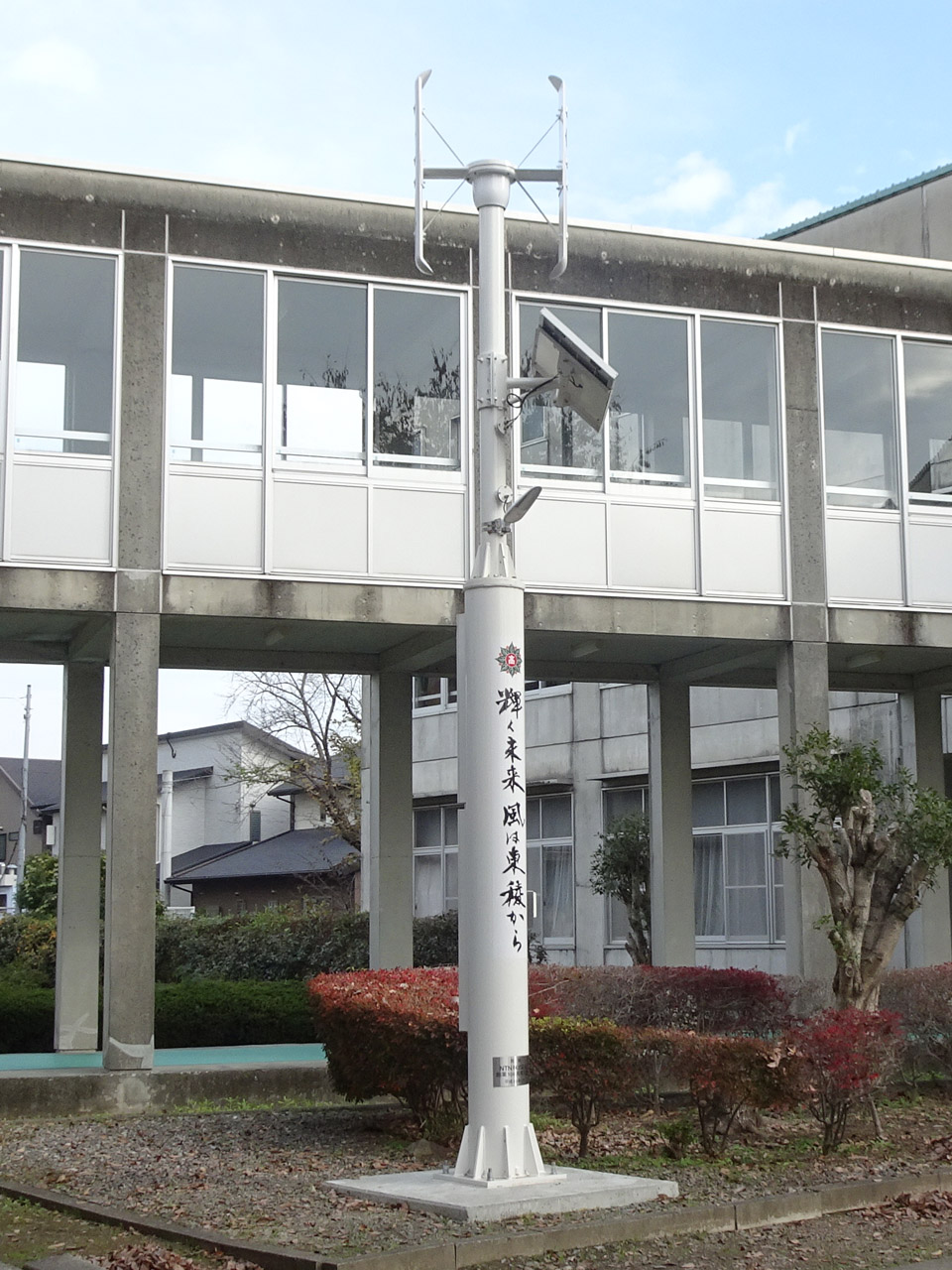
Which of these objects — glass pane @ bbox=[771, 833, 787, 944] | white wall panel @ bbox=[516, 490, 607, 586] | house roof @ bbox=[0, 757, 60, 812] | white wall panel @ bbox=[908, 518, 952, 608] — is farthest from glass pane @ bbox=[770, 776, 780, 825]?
house roof @ bbox=[0, 757, 60, 812]

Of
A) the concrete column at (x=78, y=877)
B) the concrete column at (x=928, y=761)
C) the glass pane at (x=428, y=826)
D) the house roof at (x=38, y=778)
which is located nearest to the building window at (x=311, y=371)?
the concrete column at (x=78, y=877)

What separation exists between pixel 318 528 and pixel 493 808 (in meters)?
6.92

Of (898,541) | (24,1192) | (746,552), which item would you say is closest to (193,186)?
(746,552)

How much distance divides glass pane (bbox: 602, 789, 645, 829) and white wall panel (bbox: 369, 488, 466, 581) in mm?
11640

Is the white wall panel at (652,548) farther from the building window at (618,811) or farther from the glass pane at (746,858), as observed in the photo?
the building window at (618,811)

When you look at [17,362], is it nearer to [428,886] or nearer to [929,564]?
[929,564]

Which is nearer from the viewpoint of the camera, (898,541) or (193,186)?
(193,186)

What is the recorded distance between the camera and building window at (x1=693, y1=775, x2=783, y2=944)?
24.9 metres

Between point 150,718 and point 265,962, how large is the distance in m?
11.4

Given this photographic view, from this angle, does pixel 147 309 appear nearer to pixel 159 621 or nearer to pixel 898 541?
pixel 159 621

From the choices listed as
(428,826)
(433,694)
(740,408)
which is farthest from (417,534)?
(428,826)

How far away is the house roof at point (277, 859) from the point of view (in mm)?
44938

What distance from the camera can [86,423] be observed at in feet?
50.5

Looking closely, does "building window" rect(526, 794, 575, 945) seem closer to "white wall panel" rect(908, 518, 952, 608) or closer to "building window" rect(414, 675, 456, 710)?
"building window" rect(414, 675, 456, 710)
